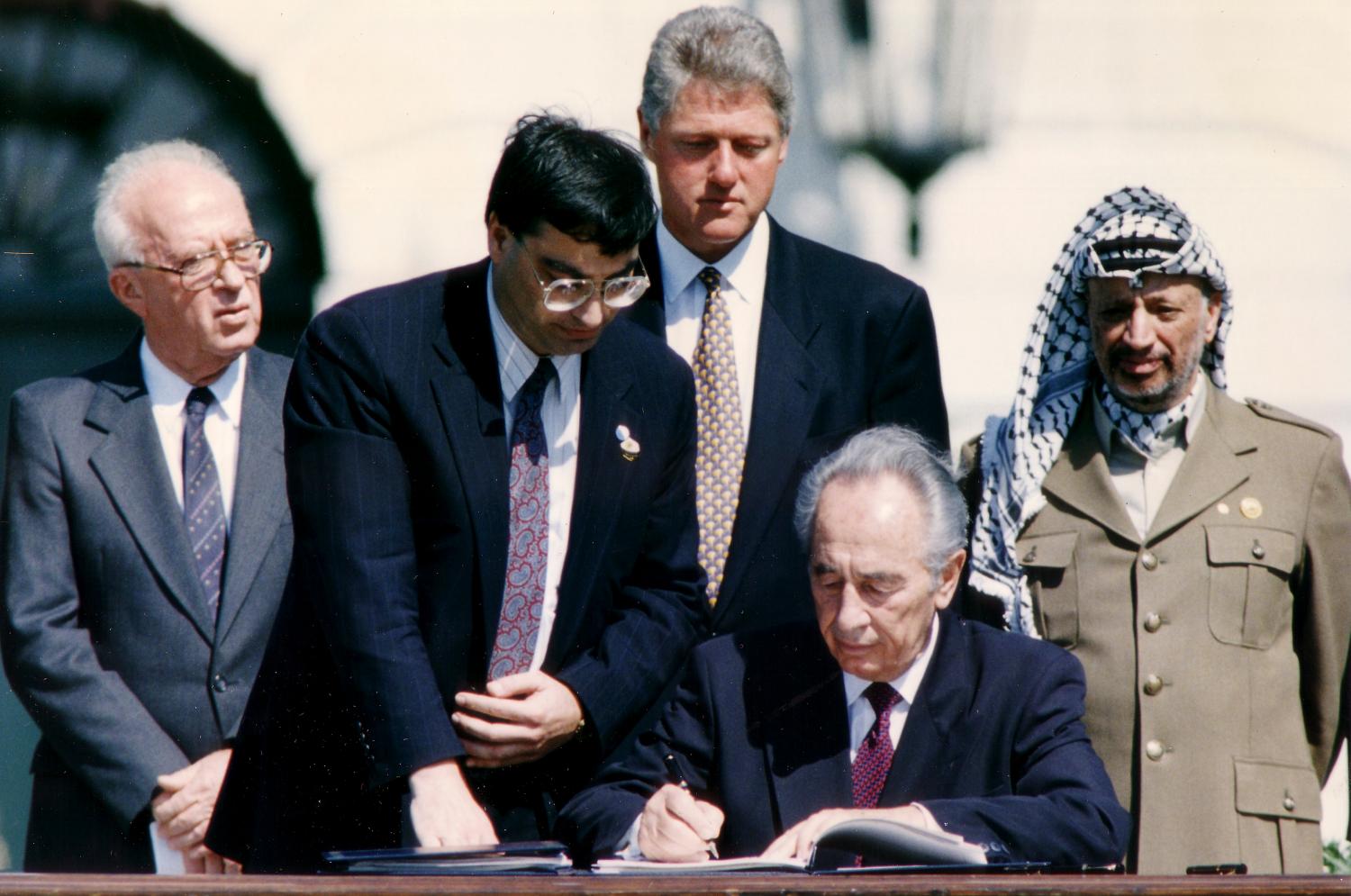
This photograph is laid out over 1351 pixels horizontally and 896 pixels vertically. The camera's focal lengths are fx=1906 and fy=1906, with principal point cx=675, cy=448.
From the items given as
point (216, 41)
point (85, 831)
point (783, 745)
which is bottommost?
point (85, 831)

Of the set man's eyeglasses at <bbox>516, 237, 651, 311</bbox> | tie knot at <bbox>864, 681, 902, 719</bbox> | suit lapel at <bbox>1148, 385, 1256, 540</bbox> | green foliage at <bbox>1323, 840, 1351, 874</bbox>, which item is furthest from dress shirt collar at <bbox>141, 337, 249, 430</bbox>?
green foliage at <bbox>1323, 840, 1351, 874</bbox>

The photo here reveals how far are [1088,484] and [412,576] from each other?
5.17 ft

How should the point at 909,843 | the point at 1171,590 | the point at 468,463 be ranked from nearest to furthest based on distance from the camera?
the point at 909,843, the point at 468,463, the point at 1171,590

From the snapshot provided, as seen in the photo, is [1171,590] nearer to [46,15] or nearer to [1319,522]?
[1319,522]

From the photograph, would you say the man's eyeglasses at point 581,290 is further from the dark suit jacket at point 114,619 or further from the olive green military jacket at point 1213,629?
the olive green military jacket at point 1213,629

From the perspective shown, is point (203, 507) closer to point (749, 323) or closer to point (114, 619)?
point (114, 619)

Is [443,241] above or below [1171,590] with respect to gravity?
above

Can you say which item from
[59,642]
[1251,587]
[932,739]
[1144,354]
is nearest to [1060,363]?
[1144,354]

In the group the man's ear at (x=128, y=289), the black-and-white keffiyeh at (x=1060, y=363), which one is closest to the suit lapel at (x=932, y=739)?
the black-and-white keffiyeh at (x=1060, y=363)

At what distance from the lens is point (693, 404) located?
3.71 metres

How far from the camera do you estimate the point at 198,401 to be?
4.28 m

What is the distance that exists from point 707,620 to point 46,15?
299 centimetres

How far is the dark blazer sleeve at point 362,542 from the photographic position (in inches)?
128

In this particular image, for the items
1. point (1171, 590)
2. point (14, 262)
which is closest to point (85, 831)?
point (14, 262)
